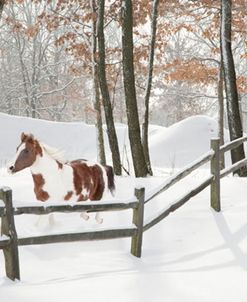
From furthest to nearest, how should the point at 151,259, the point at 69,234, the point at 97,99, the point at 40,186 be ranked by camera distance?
the point at 97,99 → the point at 40,186 → the point at 151,259 → the point at 69,234

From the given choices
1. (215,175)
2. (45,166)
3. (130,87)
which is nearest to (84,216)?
(45,166)

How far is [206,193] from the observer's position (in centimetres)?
1016

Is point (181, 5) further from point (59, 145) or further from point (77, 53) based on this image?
point (59, 145)

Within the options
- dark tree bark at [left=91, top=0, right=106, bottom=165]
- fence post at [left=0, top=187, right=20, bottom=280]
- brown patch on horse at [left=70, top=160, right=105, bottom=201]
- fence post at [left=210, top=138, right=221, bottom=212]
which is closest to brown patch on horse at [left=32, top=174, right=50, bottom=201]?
brown patch on horse at [left=70, top=160, right=105, bottom=201]

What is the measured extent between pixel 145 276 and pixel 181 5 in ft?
44.0

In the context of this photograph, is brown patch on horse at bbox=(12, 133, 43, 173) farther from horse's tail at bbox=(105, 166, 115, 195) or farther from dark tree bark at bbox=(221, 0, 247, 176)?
dark tree bark at bbox=(221, 0, 247, 176)

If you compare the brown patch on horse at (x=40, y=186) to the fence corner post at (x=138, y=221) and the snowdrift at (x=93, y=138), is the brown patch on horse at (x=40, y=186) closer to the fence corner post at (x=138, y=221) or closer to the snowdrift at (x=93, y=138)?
the fence corner post at (x=138, y=221)

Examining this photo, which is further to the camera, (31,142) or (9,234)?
(31,142)

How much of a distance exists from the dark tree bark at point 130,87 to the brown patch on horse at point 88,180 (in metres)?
4.88

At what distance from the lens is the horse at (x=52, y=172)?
289 inches

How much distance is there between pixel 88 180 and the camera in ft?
26.6

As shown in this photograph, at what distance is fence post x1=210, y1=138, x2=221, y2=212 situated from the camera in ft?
27.8

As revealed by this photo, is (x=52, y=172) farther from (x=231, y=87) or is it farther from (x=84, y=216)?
(x=231, y=87)

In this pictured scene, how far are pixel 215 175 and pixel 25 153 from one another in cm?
352
